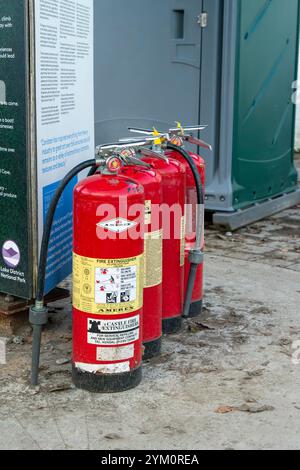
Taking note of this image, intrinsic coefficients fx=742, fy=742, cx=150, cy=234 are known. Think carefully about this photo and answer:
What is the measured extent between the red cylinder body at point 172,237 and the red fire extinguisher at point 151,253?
17 cm

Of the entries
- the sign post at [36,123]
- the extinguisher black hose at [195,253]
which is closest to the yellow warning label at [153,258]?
the extinguisher black hose at [195,253]

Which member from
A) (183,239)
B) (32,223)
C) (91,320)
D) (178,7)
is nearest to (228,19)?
(178,7)

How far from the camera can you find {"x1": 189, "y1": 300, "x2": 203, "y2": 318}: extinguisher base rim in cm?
418

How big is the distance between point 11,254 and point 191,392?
1.12 meters

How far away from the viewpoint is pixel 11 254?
3646 millimetres

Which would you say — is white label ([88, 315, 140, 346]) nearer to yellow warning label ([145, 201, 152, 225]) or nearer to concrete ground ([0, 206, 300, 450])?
concrete ground ([0, 206, 300, 450])

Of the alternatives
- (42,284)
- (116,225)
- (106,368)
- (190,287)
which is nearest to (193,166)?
(190,287)

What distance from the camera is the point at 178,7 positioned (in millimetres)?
6148

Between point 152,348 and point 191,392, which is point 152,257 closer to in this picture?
point 152,348

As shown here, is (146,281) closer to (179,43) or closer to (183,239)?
(183,239)

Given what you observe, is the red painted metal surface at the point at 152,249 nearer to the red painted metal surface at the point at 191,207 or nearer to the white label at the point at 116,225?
the white label at the point at 116,225

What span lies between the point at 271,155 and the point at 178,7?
165cm

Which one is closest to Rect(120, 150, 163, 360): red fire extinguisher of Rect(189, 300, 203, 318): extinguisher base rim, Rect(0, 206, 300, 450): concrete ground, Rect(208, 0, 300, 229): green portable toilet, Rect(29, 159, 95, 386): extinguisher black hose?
Rect(0, 206, 300, 450): concrete ground

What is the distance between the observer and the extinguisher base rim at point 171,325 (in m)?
3.91
